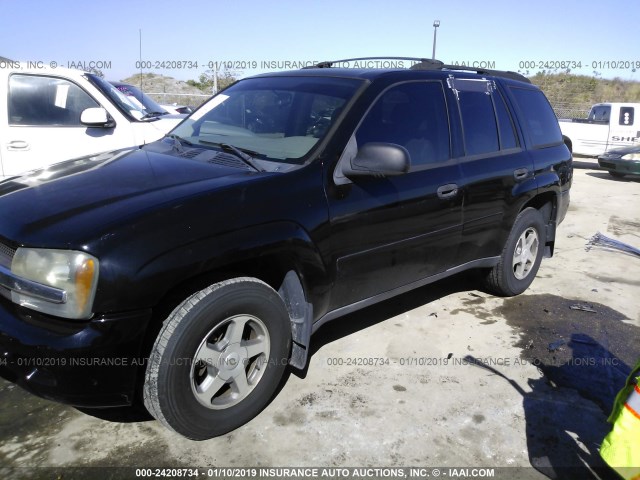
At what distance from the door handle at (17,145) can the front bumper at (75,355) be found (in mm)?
3840

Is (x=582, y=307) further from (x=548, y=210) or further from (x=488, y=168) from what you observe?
(x=488, y=168)

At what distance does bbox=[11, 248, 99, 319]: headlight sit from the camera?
2.18m

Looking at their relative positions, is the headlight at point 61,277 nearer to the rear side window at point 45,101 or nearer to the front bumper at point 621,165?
the rear side window at point 45,101

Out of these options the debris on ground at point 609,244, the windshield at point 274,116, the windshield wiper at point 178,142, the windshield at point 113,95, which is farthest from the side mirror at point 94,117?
the debris on ground at point 609,244

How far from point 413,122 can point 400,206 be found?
2.01 ft

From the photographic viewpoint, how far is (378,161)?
290 centimetres

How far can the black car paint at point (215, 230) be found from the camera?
223cm

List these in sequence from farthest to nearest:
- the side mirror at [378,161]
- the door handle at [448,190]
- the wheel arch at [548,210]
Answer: the wheel arch at [548,210] → the door handle at [448,190] → the side mirror at [378,161]

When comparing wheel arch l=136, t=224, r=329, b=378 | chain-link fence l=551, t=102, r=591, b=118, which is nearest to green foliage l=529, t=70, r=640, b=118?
chain-link fence l=551, t=102, r=591, b=118

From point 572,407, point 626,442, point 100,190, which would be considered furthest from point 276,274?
point 572,407

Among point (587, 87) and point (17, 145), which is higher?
point (587, 87)

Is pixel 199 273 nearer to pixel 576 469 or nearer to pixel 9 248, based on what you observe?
pixel 9 248

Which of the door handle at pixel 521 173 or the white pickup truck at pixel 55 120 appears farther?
the white pickup truck at pixel 55 120

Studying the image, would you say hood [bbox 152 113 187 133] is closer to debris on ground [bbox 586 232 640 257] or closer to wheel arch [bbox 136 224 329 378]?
wheel arch [bbox 136 224 329 378]
